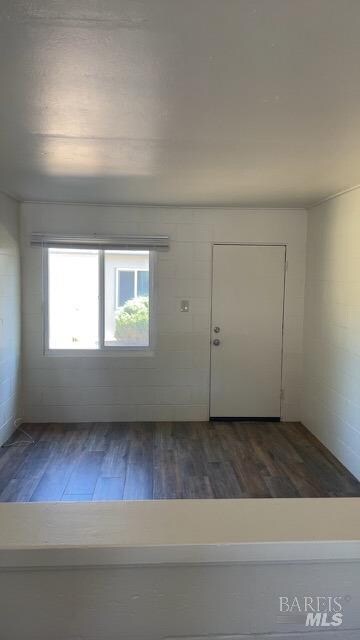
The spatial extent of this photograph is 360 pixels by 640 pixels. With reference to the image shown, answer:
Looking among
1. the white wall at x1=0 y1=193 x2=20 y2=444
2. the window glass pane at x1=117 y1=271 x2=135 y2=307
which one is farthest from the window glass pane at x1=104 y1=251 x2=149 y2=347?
the white wall at x1=0 y1=193 x2=20 y2=444

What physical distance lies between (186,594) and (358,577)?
0.93 ft

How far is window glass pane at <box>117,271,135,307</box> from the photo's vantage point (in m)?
A: 4.72

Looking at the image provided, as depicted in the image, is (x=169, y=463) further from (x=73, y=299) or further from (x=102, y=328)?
(x=73, y=299)

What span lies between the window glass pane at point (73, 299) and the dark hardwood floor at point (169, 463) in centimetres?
94

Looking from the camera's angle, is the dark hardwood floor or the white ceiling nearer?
the white ceiling

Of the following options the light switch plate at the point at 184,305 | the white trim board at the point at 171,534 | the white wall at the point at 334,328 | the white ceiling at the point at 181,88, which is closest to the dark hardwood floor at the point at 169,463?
the white wall at the point at 334,328

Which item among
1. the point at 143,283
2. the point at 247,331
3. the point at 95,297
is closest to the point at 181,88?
the point at 143,283

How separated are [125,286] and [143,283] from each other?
0.64ft

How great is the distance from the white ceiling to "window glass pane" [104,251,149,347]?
146 centimetres

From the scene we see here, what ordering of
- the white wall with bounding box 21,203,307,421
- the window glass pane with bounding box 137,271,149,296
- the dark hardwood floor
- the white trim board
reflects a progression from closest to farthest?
the white trim board < the dark hardwood floor < the white wall with bounding box 21,203,307,421 < the window glass pane with bounding box 137,271,149,296

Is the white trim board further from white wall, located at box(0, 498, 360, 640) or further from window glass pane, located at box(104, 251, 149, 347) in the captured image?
window glass pane, located at box(104, 251, 149, 347)

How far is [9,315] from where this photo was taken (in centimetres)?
425

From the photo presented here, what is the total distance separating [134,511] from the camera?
0.79m

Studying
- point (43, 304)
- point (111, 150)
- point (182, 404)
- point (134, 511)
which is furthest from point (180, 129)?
point (182, 404)
